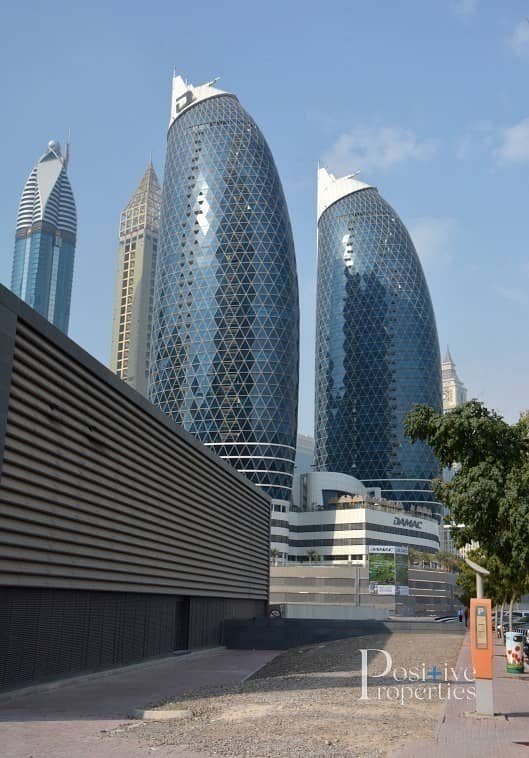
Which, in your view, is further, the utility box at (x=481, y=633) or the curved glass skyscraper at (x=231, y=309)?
the curved glass skyscraper at (x=231, y=309)

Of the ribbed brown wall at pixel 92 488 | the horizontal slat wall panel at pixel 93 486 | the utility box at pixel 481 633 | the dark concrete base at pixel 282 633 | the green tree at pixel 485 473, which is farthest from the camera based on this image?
the dark concrete base at pixel 282 633

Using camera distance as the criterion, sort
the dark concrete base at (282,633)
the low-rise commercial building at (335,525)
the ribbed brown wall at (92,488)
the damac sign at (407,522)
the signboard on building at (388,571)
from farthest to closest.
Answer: the damac sign at (407,522), the low-rise commercial building at (335,525), the signboard on building at (388,571), the dark concrete base at (282,633), the ribbed brown wall at (92,488)

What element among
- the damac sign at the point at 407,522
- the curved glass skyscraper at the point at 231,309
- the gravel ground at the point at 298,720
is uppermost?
the curved glass skyscraper at the point at 231,309

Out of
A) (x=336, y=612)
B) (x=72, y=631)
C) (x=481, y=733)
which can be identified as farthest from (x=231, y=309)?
(x=481, y=733)

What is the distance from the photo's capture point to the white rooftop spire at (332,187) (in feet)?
604

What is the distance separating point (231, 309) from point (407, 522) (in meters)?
49.3

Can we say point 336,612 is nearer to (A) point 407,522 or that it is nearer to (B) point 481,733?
(B) point 481,733

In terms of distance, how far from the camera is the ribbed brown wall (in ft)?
65.3

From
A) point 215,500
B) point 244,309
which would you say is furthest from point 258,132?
point 215,500

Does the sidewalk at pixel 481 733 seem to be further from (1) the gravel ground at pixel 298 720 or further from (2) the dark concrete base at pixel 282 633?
(2) the dark concrete base at pixel 282 633

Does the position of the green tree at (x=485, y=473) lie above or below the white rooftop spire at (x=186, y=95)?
below

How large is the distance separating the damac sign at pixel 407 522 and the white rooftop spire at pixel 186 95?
8283 centimetres

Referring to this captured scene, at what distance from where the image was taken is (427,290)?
17788cm

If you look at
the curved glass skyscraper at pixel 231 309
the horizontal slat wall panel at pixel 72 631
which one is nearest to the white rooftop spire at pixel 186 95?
the curved glass skyscraper at pixel 231 309
